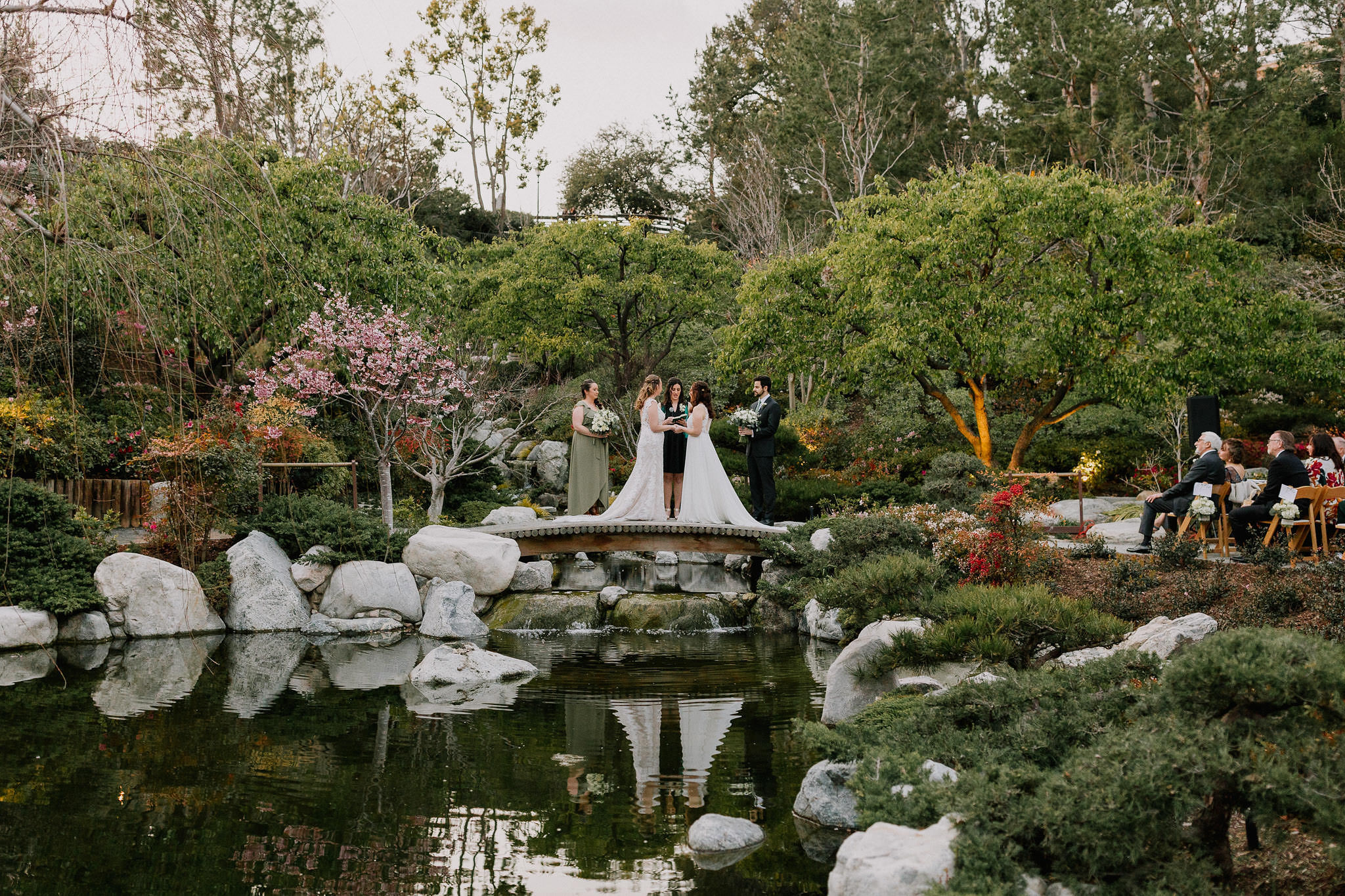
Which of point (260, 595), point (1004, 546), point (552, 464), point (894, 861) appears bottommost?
point (260, 595)

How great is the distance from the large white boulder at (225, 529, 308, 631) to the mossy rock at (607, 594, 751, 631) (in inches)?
142

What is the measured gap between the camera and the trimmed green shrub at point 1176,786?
11.3 feet

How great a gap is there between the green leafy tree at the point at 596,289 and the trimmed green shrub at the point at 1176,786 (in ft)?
60.9

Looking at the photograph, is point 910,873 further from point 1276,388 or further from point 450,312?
point 1276,388

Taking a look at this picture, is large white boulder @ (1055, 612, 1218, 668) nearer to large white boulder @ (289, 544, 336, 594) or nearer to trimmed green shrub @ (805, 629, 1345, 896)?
trimmed green shrub @ (805, 629, 1345, 896)

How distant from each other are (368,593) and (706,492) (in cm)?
468

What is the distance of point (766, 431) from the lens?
45.7ft

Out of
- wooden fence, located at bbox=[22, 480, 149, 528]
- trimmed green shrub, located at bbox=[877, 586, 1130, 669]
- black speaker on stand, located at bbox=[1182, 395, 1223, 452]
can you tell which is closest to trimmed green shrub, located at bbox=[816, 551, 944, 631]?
trimmed green shrub, located at bbox=[877, 586, 1130, 669]

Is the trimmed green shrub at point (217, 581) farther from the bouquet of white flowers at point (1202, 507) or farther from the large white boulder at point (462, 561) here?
the bouquet of white flowers at point (1202, 507)

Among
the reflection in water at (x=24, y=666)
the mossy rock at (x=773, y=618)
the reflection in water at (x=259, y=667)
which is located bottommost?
the mossy rock at (x=773, y=618)

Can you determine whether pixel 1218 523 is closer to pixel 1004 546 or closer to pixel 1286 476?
pixel 1286 476

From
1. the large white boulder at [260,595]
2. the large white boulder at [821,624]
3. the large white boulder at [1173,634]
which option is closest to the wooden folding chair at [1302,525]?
the large white boulder at [1173,634]

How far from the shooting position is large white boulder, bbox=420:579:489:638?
11547 millimetres

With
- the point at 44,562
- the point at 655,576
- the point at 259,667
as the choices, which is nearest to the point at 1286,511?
the point at 655,576
